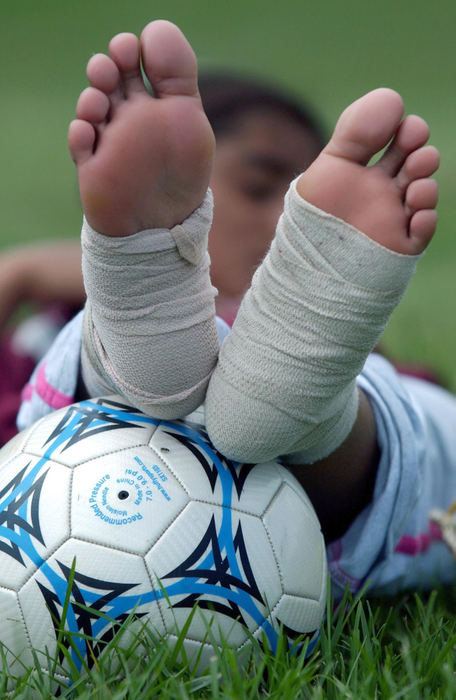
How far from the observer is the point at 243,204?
2.22 metres

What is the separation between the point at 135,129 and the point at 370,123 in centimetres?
27

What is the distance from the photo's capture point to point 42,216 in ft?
21.6

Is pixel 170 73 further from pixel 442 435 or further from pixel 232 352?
pixel 442 435

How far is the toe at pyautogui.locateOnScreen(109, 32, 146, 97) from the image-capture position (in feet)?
3.34

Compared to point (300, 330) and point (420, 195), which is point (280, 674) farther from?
point (420, 195)

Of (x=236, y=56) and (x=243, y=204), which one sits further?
(x=236, y=56)

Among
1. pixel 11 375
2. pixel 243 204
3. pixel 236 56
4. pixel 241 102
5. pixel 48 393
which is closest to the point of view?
→ pixel 48 393

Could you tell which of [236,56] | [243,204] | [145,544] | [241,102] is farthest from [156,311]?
[236,56]

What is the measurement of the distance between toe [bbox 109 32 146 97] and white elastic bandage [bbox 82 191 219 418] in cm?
17

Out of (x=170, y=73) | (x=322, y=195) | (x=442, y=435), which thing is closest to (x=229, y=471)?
(x=322, y=195)

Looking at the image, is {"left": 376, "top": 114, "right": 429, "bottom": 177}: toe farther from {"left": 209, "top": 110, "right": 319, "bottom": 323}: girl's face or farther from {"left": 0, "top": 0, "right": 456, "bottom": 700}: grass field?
{"left": 209, "top": 110, "right": 319, "bottom": 323}: girl's face

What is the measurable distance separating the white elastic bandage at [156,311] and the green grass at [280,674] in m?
0.30

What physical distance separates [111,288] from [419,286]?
4060 millimetres

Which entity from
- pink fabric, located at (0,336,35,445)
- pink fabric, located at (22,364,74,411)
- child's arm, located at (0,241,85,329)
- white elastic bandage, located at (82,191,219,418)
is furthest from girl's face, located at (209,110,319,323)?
white elastic bandage, located at (82,191,219,418)
